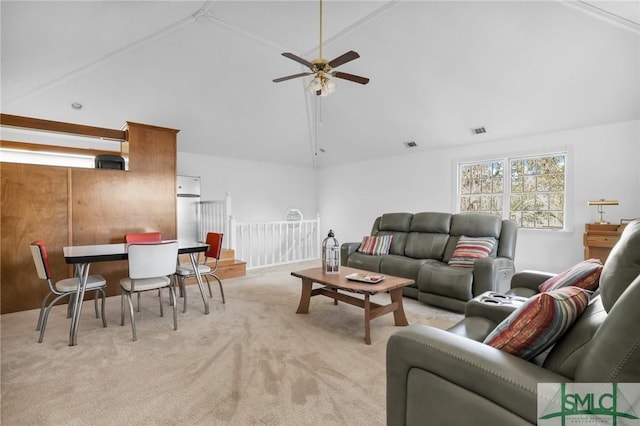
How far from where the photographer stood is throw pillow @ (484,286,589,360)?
46.6 inches

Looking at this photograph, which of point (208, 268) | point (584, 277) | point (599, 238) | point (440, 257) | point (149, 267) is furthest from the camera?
point (440, 257)

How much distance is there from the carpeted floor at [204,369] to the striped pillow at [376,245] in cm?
119

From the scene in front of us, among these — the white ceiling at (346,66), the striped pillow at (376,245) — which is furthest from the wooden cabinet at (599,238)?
the striped pillow at (376,245)

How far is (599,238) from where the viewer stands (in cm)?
393

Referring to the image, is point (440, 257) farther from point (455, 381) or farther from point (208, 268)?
point (455, 381)

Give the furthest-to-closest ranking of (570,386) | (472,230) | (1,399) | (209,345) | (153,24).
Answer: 1. (472,230)
2. (153,24)
3. (209,345)
4. (1,399)
5. (570,386)

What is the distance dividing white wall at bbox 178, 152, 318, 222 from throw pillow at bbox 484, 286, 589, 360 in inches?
245

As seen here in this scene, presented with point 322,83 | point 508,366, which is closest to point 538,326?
point 508,366

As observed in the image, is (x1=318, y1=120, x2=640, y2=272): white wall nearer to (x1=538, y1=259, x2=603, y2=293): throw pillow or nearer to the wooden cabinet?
the wooden cabinet

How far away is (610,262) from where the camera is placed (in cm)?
130

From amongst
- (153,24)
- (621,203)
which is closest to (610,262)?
(621,203)

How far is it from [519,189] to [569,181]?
678 millimetres

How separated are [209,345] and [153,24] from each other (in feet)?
11.7

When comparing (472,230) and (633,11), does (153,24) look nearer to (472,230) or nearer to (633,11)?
(472,230)
